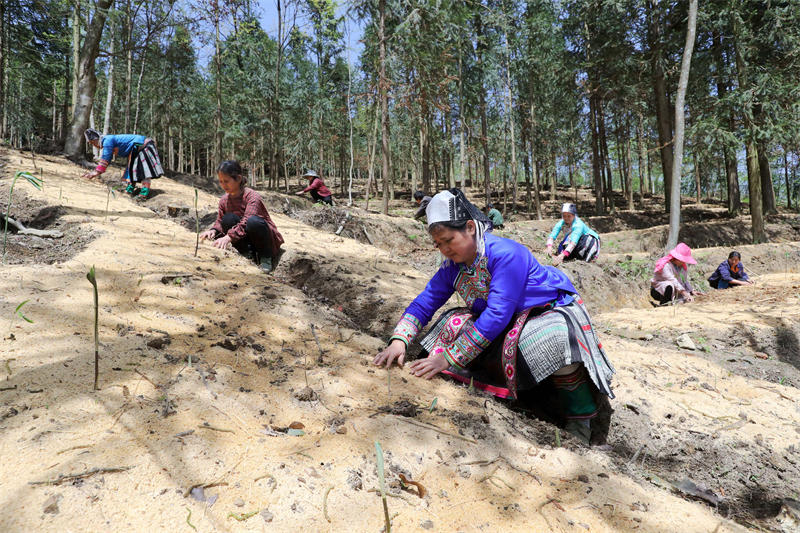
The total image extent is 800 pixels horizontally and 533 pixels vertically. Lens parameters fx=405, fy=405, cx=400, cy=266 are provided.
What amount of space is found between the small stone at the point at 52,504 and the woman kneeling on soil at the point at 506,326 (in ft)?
4.65

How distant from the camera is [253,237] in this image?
4574 millimetres

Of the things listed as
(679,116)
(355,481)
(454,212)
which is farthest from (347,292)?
(679,116)

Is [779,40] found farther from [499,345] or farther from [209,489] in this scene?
[209,489]

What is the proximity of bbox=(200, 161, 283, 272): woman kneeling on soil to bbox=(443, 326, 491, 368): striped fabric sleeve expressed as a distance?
9.70 feet

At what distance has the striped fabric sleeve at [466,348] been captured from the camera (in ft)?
7.16

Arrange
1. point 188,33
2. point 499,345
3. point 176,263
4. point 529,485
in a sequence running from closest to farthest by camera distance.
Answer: point 529,485, point 499,345, point 176,263, point 188,33

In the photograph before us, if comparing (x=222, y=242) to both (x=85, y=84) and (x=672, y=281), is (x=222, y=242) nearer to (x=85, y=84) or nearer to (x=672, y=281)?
(x=672, y=281)

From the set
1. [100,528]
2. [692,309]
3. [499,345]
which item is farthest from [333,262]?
[692,309]

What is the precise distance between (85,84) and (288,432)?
12.1 m

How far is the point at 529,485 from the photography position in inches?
56.7

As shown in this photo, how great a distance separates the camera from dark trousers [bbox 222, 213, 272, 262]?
4469 millimetres

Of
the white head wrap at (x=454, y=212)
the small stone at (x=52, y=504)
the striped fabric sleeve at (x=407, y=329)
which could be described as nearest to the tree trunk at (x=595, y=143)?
the white head wrap at (x=454, y=212)

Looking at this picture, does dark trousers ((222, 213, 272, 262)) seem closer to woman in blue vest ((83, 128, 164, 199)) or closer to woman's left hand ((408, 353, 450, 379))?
woman's left hand ((408, 353, 450, 379))

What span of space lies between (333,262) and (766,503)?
4.62m
